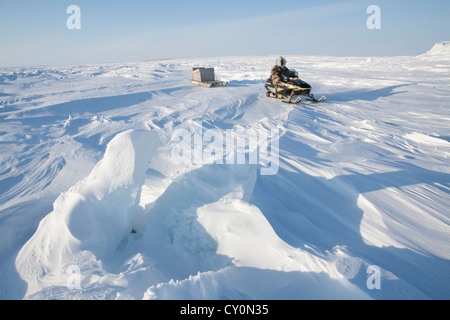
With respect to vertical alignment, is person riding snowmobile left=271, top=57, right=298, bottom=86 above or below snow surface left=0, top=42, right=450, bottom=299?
above

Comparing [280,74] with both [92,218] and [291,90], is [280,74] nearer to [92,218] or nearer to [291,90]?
[291,90]

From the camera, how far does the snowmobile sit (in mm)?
7672

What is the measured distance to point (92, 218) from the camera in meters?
2.12

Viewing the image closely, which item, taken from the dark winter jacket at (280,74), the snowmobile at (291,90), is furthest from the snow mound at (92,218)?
the dark winter jacket at (280,74)

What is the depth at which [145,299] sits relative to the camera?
1414mm

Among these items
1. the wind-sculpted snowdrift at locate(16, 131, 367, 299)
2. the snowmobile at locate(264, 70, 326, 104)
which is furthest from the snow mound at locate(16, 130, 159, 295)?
the snowmobile at locate(264, 70, 326, 104)

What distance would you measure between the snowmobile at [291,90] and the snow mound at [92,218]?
248 inches

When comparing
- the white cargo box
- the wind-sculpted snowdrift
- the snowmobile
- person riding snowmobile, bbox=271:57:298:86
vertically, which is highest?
the white cargo box

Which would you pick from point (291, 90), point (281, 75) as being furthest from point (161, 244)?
point (281, 75)

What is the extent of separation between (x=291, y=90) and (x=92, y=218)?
7224 mm

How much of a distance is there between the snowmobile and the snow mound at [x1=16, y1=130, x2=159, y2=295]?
6.30 meters

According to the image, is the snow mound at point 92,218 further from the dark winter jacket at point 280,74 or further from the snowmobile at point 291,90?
the dark winter jacket at point 280,74

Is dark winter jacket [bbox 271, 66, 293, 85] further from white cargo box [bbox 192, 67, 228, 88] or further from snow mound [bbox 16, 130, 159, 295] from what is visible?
snow mound [bbox 16, 130, 159, 295]
